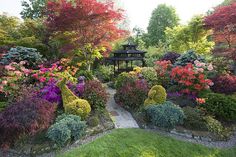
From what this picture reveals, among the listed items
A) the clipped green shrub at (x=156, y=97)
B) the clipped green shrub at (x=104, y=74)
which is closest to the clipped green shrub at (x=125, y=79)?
the clipped green shrub at (x=156, y=97)

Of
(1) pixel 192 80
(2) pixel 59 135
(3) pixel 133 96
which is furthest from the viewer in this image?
(1) pixel 192 80

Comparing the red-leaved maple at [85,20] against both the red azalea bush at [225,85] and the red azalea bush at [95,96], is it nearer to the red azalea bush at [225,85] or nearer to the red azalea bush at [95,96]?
the red azalea bush at [95,96]

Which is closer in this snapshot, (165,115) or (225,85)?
(165,115)

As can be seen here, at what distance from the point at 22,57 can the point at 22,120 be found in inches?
212

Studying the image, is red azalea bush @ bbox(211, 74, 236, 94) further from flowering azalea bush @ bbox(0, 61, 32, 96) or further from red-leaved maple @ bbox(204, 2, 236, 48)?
flowering azalea bush @ bbox(0, 61, 32, 96)

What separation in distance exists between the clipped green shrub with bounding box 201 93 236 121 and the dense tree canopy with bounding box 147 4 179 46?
14601 mm

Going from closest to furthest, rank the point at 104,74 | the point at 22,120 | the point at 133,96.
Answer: the point at 22,120 < the point at 133,96 < the point at 104,74

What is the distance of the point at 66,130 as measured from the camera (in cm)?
506

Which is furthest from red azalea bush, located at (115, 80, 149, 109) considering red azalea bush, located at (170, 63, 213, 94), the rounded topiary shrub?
red azalea bush, located at (170, 63, 213, 94)

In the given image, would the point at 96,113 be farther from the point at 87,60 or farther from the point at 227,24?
the point at 227,24

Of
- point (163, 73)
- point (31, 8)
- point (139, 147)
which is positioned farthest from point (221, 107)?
point (31, 8)

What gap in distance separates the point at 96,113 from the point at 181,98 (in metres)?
3.40

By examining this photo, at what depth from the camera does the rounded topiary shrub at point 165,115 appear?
6012mm

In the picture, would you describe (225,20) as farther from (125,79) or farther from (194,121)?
(194,121)
